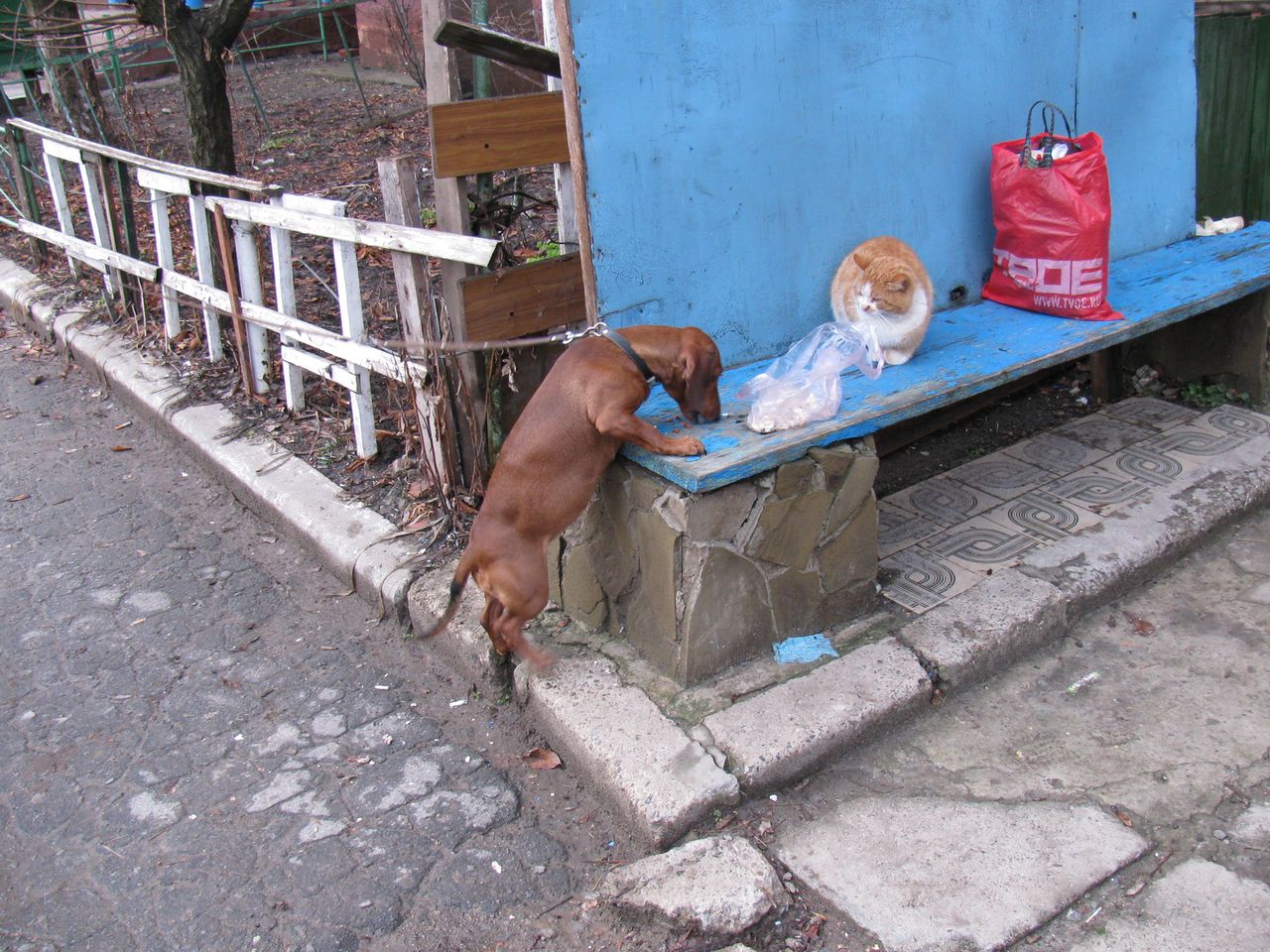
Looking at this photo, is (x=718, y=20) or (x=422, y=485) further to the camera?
(x=422, y=485)

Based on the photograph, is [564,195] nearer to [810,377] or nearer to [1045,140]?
[810,377]

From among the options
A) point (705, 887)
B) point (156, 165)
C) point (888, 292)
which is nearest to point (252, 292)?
point (156, 165)

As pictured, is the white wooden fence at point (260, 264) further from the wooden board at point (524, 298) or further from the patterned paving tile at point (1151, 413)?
the patterned paving tile at point (1151, 413)

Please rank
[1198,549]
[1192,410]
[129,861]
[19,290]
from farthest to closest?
[19,290] < [1192,410] < [1198,549] < [129,861]

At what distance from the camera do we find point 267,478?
184 inches

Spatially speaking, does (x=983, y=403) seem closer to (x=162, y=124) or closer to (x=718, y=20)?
(x=718, y=20)

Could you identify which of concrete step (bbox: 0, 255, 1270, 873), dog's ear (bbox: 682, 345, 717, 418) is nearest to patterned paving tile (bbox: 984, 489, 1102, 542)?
concrete step (bbox: 0, 255, 1270, 873)

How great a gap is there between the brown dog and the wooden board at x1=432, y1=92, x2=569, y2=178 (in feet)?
2.72

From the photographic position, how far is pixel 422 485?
435cm

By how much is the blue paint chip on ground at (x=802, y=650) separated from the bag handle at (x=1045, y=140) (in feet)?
6.90

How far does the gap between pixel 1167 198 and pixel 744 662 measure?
3.44 meters

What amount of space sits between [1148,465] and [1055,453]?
0.37 metres

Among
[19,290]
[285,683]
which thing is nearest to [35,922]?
[285,683]

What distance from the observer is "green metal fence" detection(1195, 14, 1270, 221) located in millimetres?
5590
